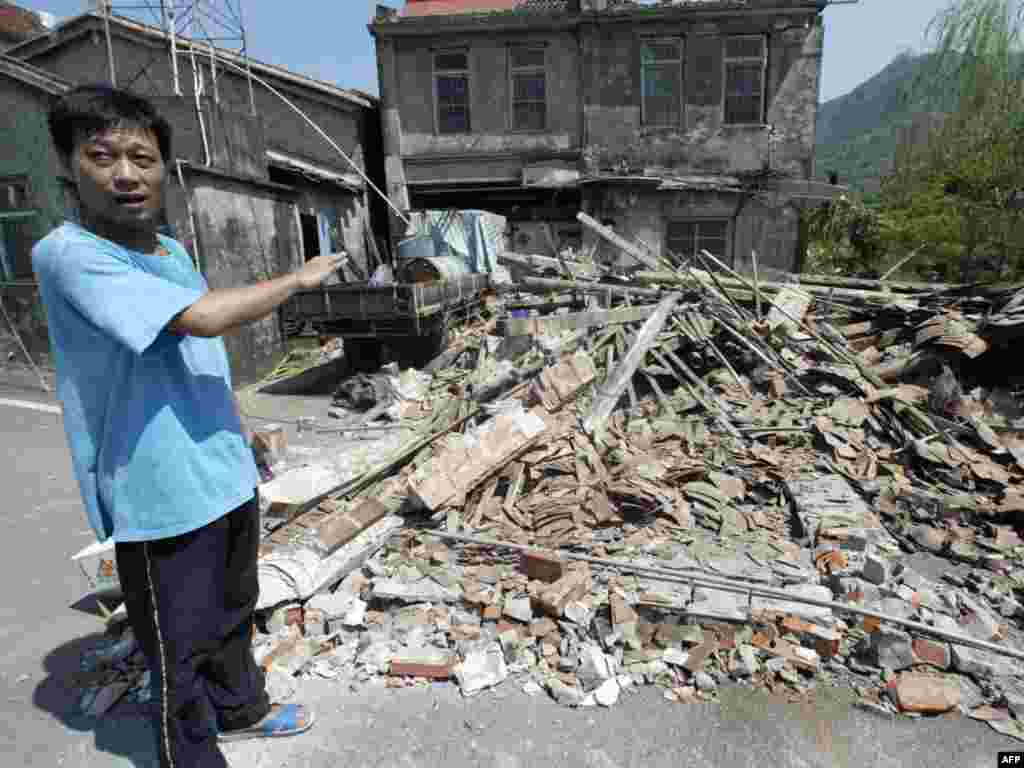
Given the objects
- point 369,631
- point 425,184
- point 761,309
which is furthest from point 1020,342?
point 425,184

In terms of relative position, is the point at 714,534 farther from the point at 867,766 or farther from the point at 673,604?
the point at 867,766

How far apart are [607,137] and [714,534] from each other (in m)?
12.4

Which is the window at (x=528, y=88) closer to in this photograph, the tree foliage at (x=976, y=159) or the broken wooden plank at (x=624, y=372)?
the tree foliage at (x=976, y=159)

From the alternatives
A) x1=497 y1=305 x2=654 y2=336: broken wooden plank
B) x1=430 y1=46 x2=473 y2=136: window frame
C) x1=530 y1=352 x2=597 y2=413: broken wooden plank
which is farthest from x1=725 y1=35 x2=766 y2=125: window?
x1=530 y1=352 x2=597 y2=413: broken wooden plank

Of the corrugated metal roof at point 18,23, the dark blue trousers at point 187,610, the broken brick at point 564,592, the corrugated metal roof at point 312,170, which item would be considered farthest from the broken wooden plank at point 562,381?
the corrugated metal roof at point 18,23

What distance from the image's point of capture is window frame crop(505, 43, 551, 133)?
13.4 meters

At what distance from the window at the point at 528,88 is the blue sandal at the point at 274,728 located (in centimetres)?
1397

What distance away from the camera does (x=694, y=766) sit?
→ 7.16 ft

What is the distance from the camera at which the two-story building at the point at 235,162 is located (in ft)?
26.2

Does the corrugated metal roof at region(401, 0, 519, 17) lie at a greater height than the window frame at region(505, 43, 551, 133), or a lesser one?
greater

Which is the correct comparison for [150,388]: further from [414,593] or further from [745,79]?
[745,79]

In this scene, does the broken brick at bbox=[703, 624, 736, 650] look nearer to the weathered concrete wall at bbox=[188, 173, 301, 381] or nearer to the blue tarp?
the weathered concrete wall at bbox=[188, 173, 301, 381]

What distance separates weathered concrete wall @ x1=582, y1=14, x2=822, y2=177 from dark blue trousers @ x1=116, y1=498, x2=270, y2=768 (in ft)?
44.8

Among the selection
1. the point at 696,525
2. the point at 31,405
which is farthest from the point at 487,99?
the point at 696,525
